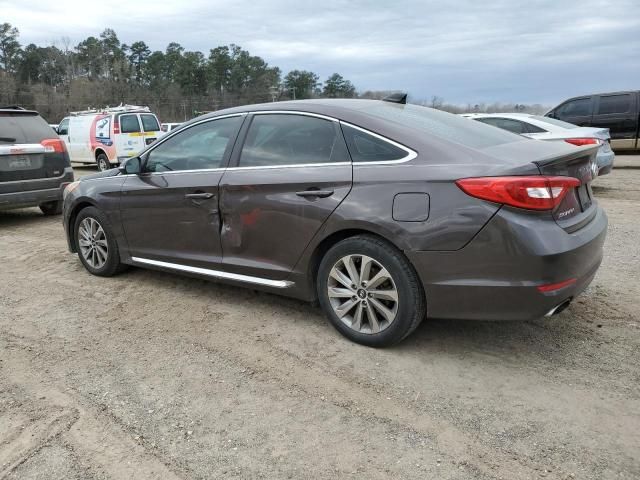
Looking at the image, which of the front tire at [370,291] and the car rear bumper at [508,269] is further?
the front tire at [370,291]

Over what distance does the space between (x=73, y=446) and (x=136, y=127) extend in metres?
14.9

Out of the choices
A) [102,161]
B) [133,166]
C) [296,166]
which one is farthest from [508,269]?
[102,161]

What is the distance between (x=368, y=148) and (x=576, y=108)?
1296cm

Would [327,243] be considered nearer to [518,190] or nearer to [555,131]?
[518,190]

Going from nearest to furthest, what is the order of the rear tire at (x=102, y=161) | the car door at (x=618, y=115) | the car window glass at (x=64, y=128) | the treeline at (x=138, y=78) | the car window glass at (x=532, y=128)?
the car window glass at (x=532, y=128), the car door at (x=618, y=115), the rear tire at (x=102, y=161), the car window glass at (x=64, y=128), the treeline at (x=138, y=78)

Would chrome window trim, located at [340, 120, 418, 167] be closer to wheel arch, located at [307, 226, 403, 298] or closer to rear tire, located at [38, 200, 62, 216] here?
wheel arch, located at [307, 226, 403, 298]

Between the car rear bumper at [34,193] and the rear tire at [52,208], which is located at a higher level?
the car rear bumper at [34,193]

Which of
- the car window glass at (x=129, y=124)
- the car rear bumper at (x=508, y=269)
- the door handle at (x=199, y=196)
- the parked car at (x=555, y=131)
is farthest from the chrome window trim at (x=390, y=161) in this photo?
the car window glass at (x=129, y=124)

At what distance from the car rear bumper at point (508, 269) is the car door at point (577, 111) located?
1243 centimetres

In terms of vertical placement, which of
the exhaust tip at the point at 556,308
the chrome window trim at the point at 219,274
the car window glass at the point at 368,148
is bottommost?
the chrome window trim at the point at 219,274

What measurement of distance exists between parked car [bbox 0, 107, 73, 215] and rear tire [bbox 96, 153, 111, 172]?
8601 millimetres

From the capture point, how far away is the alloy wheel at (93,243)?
16.2ft

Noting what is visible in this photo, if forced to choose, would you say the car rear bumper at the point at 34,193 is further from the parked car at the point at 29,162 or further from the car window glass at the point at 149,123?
the car window glass at the point at 149,123

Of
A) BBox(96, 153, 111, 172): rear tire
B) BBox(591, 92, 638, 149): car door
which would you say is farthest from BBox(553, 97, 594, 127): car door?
BBox(96, 153, 111, 172): rear tire
